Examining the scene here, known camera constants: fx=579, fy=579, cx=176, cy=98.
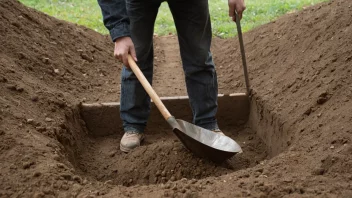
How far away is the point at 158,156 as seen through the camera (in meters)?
4.69

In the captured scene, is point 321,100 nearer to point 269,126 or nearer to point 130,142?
point 269,126

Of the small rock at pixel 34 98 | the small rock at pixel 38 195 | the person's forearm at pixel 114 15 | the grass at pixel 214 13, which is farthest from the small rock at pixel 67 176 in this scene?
the grass at pixel 214 13

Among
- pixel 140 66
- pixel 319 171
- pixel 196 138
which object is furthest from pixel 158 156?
pixel 319 171

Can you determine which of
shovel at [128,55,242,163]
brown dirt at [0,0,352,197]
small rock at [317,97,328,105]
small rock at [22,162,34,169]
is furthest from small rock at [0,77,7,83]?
small rock at [317,97,328,105]

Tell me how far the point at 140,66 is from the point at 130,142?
70 cm

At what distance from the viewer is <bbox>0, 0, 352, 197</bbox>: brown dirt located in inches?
138

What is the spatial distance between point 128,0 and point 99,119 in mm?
1473

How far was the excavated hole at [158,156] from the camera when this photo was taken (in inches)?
178

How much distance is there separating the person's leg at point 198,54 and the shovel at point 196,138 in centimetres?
60

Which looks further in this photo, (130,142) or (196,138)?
(130,142)

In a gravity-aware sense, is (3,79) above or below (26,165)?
above

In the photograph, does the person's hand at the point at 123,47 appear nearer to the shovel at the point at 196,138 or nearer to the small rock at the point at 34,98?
the shovel at the point at 196,138

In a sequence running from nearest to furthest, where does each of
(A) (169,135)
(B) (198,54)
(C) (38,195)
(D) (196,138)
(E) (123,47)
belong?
→ 1. (C) (38,195)
2. (E) (123,47)
3. (D) (196,138)
4. (B) (198,54)
5. (A) (169,135)

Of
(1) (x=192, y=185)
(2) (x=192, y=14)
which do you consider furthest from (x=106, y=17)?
(1) (x=192, y=185)
